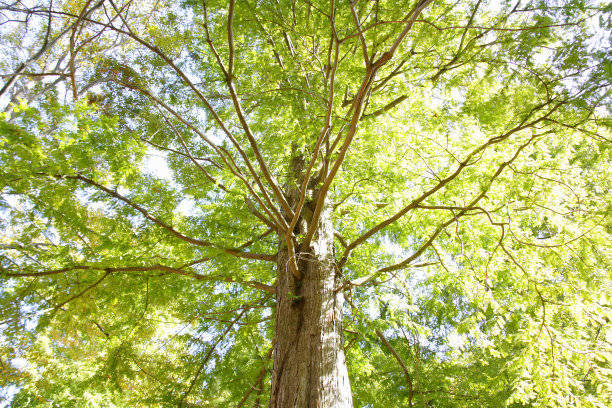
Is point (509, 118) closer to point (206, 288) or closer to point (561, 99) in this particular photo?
point (561, 99)

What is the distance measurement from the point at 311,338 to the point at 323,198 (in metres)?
1.20

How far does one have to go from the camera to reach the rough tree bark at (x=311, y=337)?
2.40 meters

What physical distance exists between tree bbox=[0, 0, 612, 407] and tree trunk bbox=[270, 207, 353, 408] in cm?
2

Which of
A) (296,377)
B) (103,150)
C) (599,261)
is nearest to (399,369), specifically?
(296,377)

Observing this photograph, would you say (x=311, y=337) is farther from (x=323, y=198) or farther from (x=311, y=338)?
(x=323, y=198)

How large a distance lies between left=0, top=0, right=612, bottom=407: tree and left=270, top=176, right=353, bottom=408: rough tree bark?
0.7 inches

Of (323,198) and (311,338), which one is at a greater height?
(323,198)

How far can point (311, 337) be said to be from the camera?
270 cm

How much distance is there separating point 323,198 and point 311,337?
119 centimetres

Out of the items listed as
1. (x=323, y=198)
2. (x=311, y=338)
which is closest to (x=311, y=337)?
(x=311, y=338)

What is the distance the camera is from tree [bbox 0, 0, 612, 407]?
8.16 feet

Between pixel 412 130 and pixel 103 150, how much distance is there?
3446 millimetres

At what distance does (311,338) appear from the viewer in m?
2.69

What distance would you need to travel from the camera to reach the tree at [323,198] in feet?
8.16
